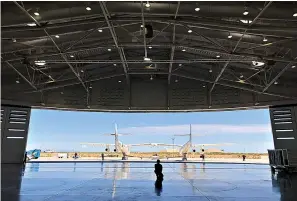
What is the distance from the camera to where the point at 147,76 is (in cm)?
2741

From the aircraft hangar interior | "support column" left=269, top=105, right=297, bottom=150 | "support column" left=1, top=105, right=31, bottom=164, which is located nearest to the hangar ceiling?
the aircraft hangar interior

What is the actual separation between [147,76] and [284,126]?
556 inches

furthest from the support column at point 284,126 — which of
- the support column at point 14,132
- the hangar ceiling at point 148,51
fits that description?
the support column at point 14,132

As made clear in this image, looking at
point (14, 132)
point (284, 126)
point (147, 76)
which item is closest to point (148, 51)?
point (147, 76)

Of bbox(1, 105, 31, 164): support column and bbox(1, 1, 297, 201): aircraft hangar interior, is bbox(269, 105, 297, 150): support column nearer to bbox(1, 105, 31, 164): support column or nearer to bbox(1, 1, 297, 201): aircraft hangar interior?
bbox(1, 1, 297, 201): aircraft hangar interior

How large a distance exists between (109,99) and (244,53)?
50.9 ft

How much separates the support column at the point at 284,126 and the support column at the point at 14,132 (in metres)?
24.4

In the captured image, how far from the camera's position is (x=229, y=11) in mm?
12148

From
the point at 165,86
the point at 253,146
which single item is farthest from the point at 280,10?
the point at 253,146

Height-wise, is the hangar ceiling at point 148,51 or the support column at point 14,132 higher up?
Result: the hangar ceiling at point 148,51

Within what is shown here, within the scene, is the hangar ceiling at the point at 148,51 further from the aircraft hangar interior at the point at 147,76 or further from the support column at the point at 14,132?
the support column at the point at 14,132

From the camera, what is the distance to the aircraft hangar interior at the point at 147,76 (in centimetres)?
1118

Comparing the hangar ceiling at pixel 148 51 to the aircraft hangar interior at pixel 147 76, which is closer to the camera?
the aircraft hangar interior at pixel 147 76

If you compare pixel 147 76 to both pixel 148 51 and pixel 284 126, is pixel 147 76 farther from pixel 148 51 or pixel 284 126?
pixel 284 126
